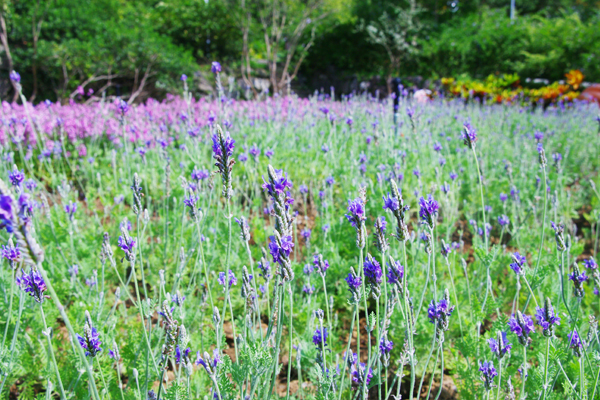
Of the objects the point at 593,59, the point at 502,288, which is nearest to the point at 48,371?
the point at 502,288

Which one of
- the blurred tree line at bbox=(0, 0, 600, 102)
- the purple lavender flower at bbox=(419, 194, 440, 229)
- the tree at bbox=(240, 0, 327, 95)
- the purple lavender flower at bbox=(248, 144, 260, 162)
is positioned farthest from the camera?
the tree at bbox=(240, 0, 327, 95)

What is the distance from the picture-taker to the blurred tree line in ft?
28.3

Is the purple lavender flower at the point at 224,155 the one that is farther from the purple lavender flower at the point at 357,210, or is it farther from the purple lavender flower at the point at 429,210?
the purple lavender flower at the point at 429,210

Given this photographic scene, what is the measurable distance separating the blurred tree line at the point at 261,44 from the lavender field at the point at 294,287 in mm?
4706

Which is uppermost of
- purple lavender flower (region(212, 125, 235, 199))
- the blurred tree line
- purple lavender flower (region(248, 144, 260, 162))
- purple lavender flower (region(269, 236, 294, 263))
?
the blurred tree line

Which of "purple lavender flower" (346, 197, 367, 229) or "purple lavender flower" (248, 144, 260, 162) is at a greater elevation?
"purple lavender flower" (248, 144, 260, 162)

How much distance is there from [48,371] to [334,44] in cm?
1598

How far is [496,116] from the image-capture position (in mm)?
6059

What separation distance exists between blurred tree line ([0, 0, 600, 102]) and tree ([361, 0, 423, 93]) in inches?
1.8

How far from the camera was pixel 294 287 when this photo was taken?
6.42 feet

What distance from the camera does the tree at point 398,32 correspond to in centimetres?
1288

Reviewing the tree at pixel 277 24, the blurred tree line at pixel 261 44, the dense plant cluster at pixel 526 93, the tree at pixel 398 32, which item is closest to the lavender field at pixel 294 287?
the dense plant cluster at pixel 526 93

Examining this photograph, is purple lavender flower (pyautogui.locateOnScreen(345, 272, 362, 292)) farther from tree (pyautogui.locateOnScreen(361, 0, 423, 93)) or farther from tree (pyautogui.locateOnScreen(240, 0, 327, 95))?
tree (pyautogui.locateOnScreen(361, 0, 423, 93))

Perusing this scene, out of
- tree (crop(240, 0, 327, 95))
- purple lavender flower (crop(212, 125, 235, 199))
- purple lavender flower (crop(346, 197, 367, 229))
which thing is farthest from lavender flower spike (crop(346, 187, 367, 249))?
tree (crop(240, 0, 327, 95))
